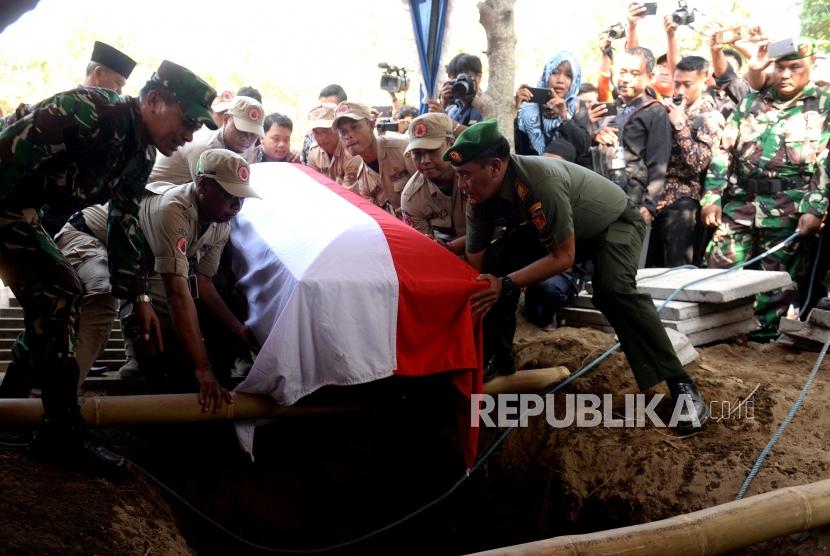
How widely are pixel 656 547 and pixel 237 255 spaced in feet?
7.70

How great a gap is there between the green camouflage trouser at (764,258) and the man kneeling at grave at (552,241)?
5.29 feet

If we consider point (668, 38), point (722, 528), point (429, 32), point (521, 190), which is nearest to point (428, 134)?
point (521, 190)

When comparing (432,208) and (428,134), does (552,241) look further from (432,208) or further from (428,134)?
(432,208)

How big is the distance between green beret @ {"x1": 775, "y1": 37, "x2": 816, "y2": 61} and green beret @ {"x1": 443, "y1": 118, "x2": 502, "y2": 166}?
8.25 feet

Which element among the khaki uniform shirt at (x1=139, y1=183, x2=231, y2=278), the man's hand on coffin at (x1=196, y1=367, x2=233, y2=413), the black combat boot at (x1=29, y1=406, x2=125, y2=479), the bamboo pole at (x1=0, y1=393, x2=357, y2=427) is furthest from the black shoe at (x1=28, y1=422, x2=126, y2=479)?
the khaki uniform shirt at (x1=139, y1=183, x2=231, y2=278)

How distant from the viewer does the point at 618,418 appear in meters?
3.84

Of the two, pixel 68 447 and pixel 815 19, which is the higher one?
pixel 815 19

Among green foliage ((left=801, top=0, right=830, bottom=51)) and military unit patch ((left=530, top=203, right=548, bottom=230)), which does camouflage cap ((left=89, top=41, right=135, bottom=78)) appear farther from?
green foliage ((left=801, top=0, right=830, bottom=51))

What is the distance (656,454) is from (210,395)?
6.41ft

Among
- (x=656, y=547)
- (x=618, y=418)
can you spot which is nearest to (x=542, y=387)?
Result: (x=618, y=418)

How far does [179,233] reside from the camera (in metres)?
3.21

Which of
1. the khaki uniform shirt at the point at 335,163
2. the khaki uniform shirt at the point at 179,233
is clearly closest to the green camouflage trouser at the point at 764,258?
the khaki uniform shirt at the point at 335,163

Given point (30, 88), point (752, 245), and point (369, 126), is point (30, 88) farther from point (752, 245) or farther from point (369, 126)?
point (752, 245)

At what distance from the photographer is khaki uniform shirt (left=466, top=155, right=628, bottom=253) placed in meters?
3.36
